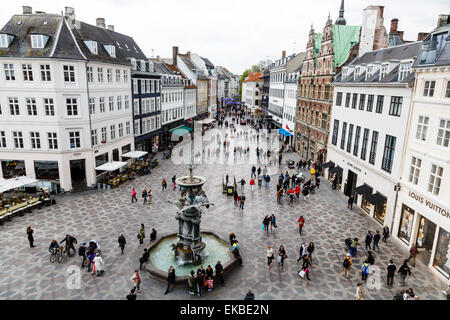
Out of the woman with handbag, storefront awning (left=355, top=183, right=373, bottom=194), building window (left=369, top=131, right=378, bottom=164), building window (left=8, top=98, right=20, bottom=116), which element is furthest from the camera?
building window (left=8, top=98, right=20, bottom=116)

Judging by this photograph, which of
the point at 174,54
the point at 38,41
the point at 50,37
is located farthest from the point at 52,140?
the point at 174,54

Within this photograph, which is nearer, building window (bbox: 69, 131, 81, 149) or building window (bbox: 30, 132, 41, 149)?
building window (bbox: 30, 132, 41, 149)

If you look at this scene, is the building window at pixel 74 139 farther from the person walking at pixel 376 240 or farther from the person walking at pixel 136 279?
the person walking at pixel 376 240

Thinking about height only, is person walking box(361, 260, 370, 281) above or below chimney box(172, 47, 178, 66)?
below

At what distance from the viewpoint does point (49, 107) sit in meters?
27.0

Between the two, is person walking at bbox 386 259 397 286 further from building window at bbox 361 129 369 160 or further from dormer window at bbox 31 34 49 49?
dormer window at bbox 31 34 49 49

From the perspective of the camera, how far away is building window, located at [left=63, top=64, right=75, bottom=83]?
27.1 metres

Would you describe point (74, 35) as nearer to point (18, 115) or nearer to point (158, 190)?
point (18, 115)

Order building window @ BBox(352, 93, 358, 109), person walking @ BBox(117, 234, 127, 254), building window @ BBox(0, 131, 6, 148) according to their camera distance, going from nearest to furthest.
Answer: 1. person walking @ BBox(117, 234, 127, 254)
2. building window @ BBox(0, 131, 6, 148)
3. building window @ BBox(352, 93, 358, 109)

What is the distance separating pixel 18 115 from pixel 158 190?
14670 millimetres

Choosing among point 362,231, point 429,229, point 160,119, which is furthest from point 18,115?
point 429,229

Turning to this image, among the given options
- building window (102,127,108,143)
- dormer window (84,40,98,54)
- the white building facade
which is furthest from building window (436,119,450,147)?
dormer window (84,40,98,54)

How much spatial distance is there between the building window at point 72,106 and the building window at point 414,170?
28.8 meters

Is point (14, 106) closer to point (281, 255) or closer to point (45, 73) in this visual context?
point (45, 73)
